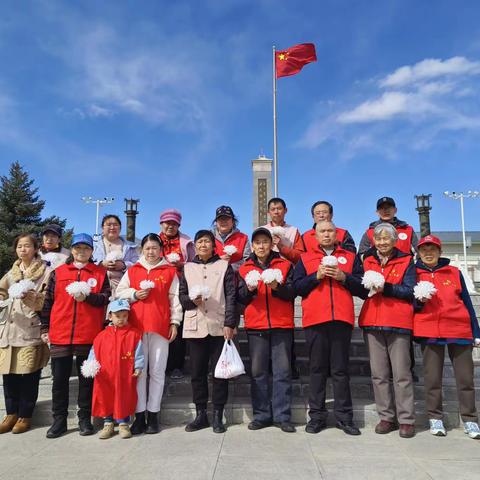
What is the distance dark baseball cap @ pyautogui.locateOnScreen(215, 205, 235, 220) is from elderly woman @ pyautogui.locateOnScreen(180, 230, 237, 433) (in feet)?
2.70

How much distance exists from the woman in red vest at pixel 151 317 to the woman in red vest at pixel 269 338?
0.83 meters

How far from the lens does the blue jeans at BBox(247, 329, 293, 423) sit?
4082 millimetres

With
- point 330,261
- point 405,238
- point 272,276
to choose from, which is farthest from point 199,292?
point 405,238

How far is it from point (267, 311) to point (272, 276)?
0.45 meters

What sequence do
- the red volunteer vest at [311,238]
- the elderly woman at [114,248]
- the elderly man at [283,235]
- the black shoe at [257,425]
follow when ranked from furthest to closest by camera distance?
the elderly man at [283,235], the elderly woman at [114,248], the red volunteer vest at [311,238], the black shoe at [257,425]

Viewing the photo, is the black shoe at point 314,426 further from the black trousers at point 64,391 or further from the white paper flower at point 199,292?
the black trousers at point 64,391

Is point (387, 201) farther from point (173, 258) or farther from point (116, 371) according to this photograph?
point (116, 371)

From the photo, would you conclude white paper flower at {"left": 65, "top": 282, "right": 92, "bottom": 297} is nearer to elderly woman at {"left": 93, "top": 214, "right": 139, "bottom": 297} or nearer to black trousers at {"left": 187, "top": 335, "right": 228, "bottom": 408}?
elderly woman at {"left": 93, "top": 214, "right": 139, "bottom": 297}

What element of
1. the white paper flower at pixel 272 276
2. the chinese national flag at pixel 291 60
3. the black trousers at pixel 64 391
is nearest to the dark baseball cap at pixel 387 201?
the white paper flower at pixel 272 276

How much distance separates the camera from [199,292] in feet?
13.1

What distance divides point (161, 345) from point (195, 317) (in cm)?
48

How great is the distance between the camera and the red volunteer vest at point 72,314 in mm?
4109

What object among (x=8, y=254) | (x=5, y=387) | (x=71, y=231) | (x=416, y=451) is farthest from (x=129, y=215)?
(x=416, y=451)

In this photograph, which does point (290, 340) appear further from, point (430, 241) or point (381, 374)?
point (430, 241)
